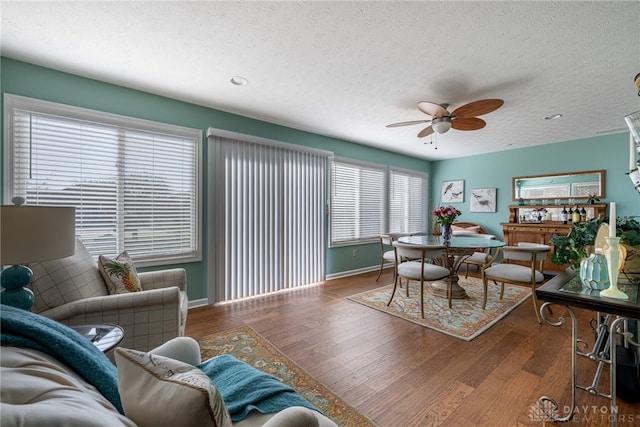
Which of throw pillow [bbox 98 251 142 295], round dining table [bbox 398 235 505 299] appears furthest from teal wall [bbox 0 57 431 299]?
round dining table [bbox 398 235 505 299]

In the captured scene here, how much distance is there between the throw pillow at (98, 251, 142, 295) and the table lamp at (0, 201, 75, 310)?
0.67 m

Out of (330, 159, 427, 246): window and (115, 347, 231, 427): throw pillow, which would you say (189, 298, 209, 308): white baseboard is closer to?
(330, 159, 427, 246): window

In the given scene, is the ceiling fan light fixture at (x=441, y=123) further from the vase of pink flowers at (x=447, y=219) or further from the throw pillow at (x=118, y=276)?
the throw pillow at (x=118, y=276)

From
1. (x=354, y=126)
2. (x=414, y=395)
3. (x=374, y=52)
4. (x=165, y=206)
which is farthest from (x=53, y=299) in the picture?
(x=354, y=126)

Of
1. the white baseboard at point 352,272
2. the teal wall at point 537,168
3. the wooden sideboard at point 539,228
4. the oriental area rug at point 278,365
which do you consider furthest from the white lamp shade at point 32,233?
the teal wall at point 537,168

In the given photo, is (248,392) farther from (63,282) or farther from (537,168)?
(537,168)

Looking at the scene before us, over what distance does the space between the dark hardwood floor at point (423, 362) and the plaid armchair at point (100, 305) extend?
809 mm

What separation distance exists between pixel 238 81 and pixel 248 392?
8.79ft

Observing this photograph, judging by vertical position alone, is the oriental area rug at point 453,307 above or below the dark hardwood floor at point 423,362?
above

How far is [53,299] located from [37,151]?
4.98 ft

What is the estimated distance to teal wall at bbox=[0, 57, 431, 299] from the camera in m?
2.35

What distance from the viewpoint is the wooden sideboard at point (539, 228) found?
445 cm

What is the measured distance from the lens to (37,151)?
2377 millimetres

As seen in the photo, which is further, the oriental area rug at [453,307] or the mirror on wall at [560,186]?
the mirror on wall at [560,186]
